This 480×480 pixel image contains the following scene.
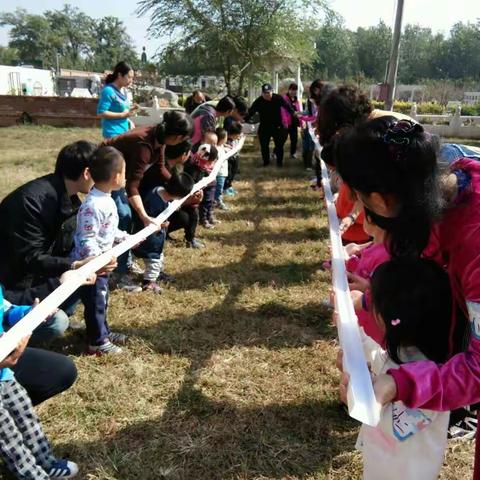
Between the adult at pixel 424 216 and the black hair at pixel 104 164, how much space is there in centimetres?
205

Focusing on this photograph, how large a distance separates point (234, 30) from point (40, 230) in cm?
1504

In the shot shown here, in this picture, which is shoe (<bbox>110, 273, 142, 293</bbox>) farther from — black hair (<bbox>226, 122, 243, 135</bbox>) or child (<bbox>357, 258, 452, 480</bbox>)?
black hair (<bbox>226, 122, 243, 135</bbox>)

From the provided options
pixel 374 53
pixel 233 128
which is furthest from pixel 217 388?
pixel 374 53

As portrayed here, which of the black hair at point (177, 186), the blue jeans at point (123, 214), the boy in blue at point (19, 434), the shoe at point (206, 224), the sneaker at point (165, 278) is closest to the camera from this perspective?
the boy in blue at point (19, 434)

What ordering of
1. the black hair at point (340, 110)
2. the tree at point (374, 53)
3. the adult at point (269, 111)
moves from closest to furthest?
the black hair at point (340, 110)
the adult at point (269, 111)
the tree at point (374, 53)

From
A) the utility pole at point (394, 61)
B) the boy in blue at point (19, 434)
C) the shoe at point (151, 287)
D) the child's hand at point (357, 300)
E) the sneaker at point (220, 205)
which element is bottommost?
the shoe at point (151, 287)

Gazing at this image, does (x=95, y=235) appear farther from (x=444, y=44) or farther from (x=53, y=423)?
(x=444, y=44)

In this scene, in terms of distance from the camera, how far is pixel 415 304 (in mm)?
1537

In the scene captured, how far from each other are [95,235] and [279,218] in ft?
14.8

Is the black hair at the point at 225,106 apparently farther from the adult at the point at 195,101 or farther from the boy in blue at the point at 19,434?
the boy in blue at the point at 19,434

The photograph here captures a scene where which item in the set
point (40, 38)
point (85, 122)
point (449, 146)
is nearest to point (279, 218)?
point (449, 146)

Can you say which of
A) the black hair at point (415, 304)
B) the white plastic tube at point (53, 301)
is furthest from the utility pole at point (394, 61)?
the black hair at point (415, 304)

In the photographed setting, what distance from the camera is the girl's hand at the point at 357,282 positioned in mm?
2319

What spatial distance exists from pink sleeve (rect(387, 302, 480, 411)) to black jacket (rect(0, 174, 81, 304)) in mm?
2241
